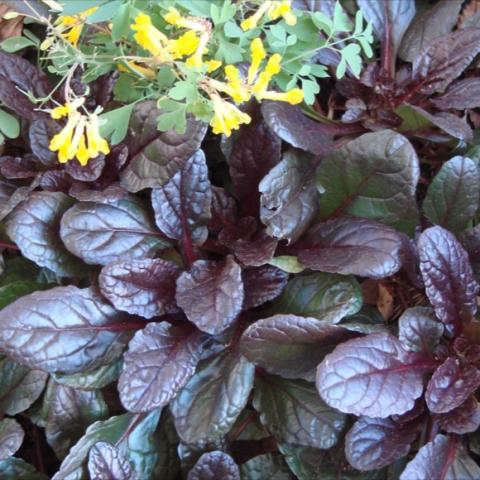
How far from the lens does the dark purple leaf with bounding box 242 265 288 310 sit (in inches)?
41.8

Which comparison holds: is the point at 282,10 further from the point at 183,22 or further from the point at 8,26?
the point at 8,26

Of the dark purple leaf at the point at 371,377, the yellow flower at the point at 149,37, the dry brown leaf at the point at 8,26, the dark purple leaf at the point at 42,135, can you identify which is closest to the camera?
the yellow flower at the point at 149,37

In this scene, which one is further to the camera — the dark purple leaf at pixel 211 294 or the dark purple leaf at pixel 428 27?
the dark purple leaf at pixel 428 27

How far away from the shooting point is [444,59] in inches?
45.9

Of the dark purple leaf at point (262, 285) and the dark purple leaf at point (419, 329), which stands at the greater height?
the dark purple leaf at point (262, 285)

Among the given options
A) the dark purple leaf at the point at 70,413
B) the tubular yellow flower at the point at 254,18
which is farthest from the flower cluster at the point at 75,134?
the dark purple leaf at the point at 70,413

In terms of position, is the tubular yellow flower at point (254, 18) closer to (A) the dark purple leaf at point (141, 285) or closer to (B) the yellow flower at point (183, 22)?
(B) the yellow flower at point (183, 22)

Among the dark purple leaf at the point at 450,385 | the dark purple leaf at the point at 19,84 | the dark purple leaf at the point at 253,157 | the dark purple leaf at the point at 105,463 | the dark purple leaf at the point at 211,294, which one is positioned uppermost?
the dark purple leaf at the point at 19,84

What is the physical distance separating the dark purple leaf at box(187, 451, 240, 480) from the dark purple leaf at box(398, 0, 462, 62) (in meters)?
0.73

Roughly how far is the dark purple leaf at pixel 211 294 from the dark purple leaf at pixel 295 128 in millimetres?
198

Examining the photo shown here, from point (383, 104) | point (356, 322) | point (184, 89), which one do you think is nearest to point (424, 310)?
point (356, 322)

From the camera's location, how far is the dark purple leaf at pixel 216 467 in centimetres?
103

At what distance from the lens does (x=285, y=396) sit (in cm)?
105

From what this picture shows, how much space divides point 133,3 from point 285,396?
1.91 feet
